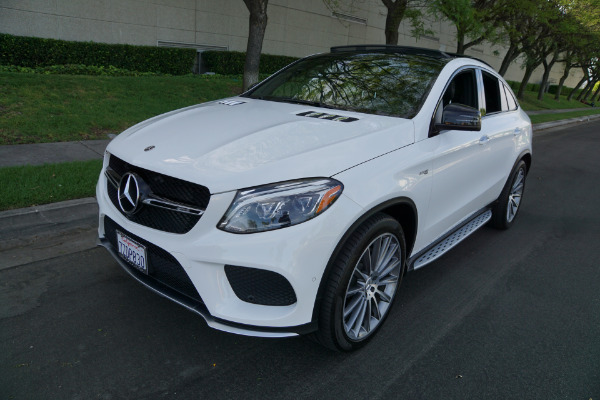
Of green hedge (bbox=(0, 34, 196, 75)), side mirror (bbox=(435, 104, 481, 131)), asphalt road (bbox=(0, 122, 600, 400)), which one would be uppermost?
green hedge (bbox=(0, 34, 196, 75))

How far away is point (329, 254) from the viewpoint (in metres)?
2.35

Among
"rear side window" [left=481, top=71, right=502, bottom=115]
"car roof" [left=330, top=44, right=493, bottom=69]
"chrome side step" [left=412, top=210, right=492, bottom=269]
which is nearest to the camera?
"chrome side step" [left=412, top=210, right=492, bottom=269]

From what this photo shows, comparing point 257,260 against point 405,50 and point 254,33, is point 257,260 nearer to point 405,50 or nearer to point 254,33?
point 405,50

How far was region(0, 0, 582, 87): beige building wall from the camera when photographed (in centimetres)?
1275

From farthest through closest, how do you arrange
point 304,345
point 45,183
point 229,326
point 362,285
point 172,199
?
point 45,183 < point 304,345 < point 362,285 < point 172,199 < point 229,326

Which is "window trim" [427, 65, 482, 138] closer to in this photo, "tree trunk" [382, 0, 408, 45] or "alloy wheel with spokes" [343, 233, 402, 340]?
"alloy wheel with spokes" [343, 233, 402, 340]

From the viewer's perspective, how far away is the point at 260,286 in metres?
2.30

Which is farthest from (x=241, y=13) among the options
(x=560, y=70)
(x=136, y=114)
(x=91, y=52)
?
(x=560, y=70)

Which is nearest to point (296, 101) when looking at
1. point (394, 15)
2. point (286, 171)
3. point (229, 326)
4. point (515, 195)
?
point (286, 171)

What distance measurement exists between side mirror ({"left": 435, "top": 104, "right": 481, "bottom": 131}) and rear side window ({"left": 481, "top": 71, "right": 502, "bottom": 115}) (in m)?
1.19

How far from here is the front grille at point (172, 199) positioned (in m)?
2.38

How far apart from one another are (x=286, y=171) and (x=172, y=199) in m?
0.65

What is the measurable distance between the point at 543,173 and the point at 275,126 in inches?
300

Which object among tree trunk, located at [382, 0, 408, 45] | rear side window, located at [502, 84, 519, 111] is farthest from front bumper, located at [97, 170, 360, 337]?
tree trunk, located at [382, 0, 408, 45]
